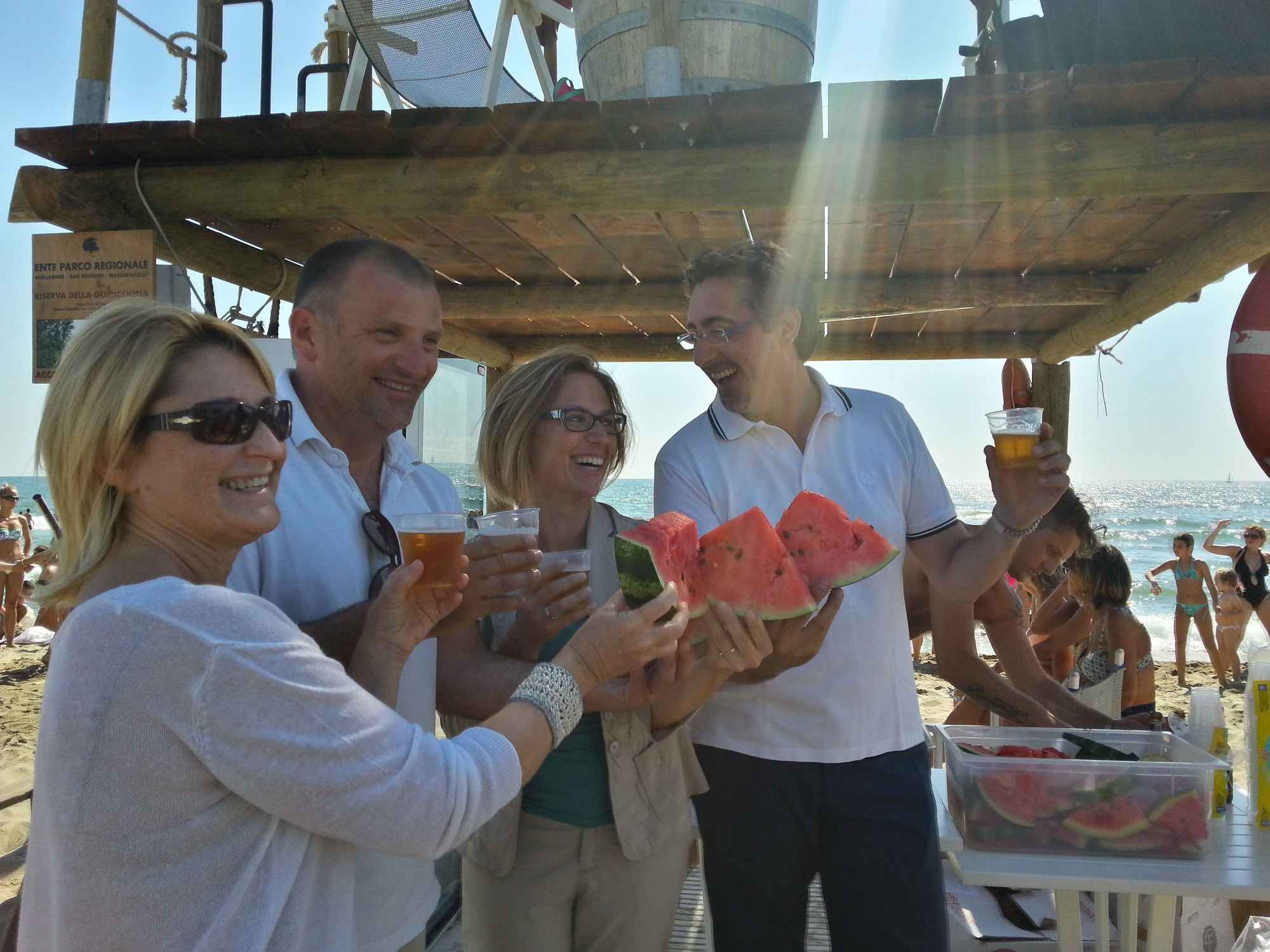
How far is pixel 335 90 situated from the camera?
6.05 meters

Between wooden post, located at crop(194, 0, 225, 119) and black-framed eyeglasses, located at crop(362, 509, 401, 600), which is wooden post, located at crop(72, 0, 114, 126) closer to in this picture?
wooden post, located at crop(194, 0, 225, 119)

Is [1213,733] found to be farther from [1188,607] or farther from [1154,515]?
[1154,515]

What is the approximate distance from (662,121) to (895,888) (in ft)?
8.50

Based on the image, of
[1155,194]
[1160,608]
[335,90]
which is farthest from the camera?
[1160,608]

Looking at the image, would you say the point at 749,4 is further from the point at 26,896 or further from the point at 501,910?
the point at 26,896

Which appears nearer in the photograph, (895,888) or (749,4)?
(895,888)

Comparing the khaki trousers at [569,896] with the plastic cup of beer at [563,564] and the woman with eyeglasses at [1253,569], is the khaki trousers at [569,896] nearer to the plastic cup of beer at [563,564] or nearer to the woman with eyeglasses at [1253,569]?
the plastic cup of beer at [563,564]

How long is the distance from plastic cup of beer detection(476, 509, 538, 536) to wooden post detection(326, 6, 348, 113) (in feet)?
17.1

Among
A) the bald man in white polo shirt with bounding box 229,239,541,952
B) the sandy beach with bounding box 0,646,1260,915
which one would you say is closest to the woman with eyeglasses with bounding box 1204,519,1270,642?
the sandy beach with bounding box 0,646,1260,915

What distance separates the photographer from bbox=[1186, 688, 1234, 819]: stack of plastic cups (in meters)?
2.81

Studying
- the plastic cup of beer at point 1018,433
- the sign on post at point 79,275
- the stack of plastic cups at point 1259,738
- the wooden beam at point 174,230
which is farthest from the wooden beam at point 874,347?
the plastic cup of beer at point 1018,433

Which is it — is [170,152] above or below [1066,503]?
above

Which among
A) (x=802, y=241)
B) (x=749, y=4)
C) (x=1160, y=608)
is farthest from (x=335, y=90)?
(x=1160, y=608)

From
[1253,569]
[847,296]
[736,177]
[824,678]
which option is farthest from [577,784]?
[1253,569]
